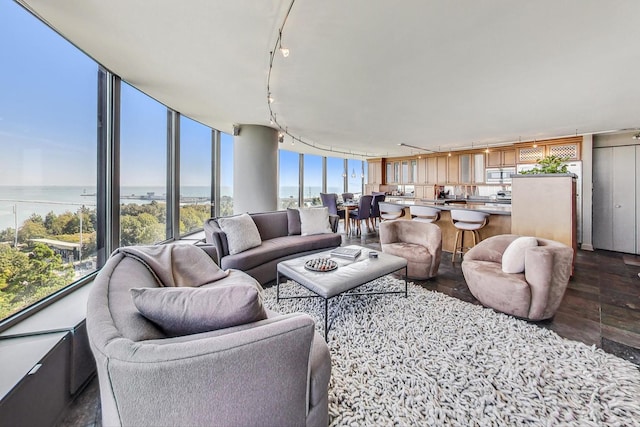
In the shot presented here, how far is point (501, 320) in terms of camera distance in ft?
7.64

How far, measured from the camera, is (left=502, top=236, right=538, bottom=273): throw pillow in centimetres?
248

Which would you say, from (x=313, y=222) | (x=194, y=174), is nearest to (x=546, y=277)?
(x=313, y=222)

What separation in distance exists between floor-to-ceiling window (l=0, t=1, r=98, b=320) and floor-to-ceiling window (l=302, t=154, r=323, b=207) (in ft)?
22.3

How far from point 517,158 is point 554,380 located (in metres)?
6.92

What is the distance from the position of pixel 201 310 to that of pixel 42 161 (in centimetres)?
212

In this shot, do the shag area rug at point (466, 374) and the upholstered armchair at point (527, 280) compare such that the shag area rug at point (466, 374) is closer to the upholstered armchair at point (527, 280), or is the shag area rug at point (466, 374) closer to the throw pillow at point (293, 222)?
the upholstered armchair at point (527, 280)

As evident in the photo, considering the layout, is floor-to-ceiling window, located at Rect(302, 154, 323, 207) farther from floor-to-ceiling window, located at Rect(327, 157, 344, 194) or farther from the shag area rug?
the shag area rug

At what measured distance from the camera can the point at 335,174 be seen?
33.9 ft

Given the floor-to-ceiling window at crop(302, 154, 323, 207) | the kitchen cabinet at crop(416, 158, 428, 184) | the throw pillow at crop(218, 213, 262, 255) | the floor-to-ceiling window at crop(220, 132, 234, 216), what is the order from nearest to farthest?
the throw pillow at crop(218, 213, 262, 255)
the floor-to-ceiling window at crop(220, 132, 234, 216)
the kitchen cabinet at crop(416, 158, 428, 184)
the floor-to-ceiling window at crop(302, 154, 323, 207)

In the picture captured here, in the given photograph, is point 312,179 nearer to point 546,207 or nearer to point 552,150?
point 552,150

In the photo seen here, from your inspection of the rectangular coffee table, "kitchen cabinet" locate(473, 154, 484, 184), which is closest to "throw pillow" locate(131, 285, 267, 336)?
the rectangular coffee table

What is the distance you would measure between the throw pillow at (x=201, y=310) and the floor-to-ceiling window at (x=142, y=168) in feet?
8.39

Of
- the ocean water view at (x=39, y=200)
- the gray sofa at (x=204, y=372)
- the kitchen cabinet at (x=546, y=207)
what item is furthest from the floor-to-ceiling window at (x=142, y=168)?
the kitchen cabinet at (x=546, y=207)

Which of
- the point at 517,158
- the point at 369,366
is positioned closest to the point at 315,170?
the point at 517,158
